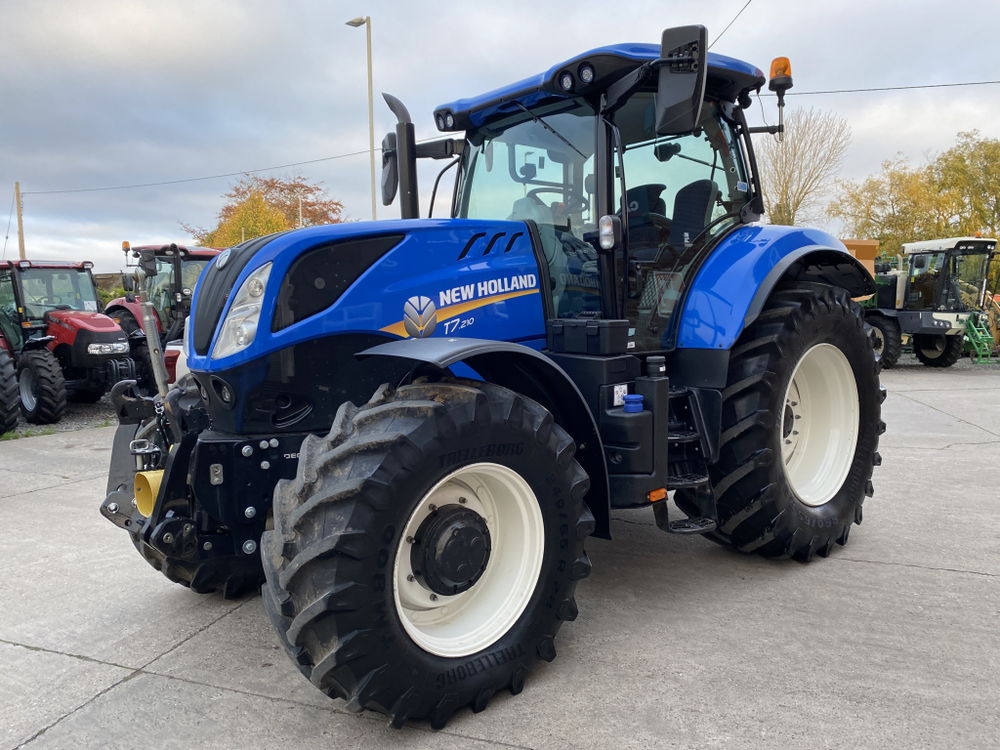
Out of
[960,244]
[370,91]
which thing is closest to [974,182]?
[960,244]

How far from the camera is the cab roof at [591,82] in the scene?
3028mm

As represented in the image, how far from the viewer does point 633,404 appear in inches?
120

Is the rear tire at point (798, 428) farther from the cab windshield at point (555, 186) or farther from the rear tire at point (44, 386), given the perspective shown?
the rear tire at point (44, 386)

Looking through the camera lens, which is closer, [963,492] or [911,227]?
[963,492]

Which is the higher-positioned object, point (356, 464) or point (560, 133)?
point (560, 133)

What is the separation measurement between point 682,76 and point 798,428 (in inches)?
86.2

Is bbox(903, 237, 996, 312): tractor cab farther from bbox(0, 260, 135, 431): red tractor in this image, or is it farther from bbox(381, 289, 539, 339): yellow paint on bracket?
bbox(381, 289, 539, 339): yellow paint on bracket

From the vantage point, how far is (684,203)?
3648 mm

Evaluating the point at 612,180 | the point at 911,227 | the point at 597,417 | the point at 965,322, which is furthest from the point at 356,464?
the point at 911,227

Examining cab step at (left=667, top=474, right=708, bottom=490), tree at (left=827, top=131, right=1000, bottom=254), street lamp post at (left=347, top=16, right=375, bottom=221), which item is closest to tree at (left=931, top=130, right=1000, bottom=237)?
tree at (left=827, top=131, right=1000, bottom=254)

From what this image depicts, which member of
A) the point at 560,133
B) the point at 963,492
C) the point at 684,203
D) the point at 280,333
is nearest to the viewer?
the point at 280,333

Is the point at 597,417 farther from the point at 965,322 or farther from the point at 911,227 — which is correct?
the point at 911,227

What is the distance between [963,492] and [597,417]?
3547mm

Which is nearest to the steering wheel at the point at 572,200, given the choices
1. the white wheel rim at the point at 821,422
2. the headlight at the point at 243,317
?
the headlight at the point at 243,317
